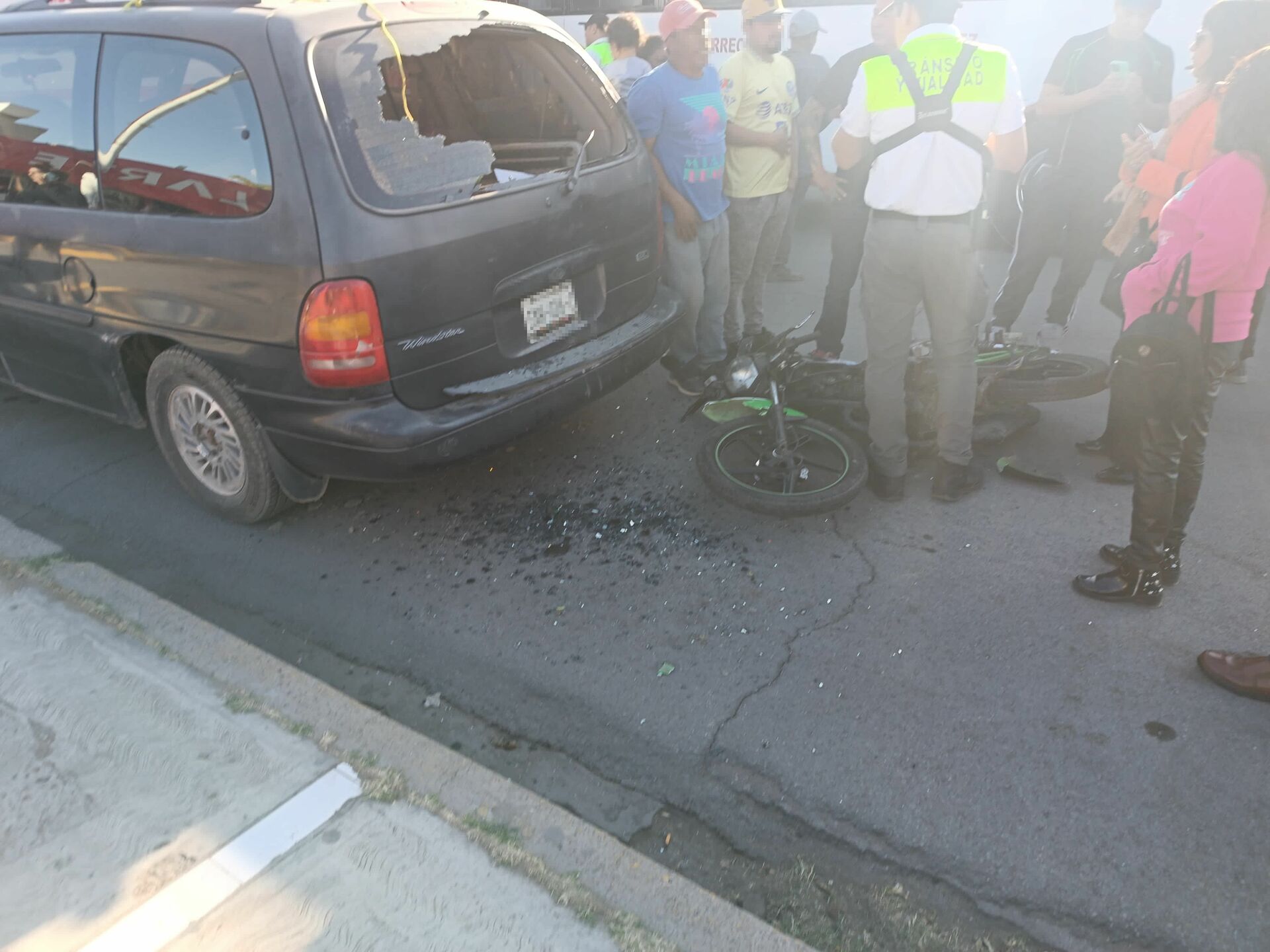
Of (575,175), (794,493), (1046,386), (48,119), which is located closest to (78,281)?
(48,119)

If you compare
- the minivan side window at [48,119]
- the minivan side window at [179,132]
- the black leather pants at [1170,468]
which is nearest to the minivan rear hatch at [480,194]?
the minivan side window at [179,132]

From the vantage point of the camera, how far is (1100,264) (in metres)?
7.59

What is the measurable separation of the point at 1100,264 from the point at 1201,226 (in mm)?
5335

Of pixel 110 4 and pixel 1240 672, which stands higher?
pixel 110 4

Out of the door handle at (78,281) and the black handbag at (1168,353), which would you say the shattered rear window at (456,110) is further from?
the black handbag at (1168,353)

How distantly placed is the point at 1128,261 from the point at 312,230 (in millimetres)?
3536

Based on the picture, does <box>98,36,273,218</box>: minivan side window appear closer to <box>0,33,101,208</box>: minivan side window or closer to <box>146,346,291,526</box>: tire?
<box>0,33,101,208</box>: minivan side window

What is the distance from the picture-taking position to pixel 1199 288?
2.85 metres

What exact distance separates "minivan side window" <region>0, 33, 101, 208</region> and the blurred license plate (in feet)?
5.57

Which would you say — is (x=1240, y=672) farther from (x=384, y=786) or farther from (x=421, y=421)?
(x=421, y=421)

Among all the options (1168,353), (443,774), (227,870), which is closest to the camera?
(227,870)

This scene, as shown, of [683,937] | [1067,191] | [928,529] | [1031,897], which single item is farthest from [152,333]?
[1067,191]

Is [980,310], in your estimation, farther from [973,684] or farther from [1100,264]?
[1100,264]

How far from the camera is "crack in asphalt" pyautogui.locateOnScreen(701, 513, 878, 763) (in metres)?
2.74
